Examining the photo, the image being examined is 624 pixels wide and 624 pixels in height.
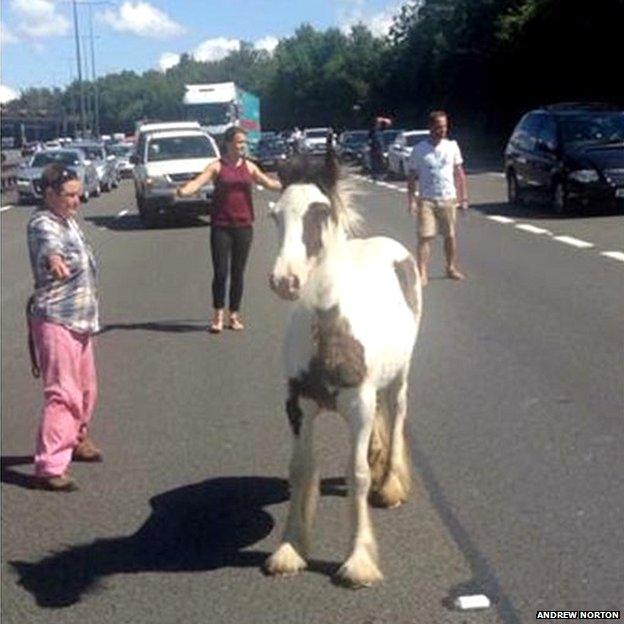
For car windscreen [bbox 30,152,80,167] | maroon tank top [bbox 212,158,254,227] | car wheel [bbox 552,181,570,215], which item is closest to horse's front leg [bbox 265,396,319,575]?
maroon tank top [bbox 212,158,254,227]

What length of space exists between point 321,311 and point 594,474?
2300 millimetres

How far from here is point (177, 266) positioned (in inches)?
825

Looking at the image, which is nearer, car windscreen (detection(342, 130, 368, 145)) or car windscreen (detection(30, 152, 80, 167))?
car windscreen (detection(30, 152, 80, 167))

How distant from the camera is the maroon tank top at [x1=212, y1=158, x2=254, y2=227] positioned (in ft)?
43.3

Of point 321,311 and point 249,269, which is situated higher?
point 321,311

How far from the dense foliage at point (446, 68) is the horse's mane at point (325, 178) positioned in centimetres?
4942

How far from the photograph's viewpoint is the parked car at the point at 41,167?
42.7 metres

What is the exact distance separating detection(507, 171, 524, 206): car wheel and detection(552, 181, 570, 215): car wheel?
2.67 metres

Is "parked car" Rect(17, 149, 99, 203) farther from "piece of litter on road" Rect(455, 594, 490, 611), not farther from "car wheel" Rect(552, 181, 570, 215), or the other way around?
"piece of litter on road" Rect(455, 594, 490, 611)

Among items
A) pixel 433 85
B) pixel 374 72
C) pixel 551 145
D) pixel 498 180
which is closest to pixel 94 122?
pixel 374 72

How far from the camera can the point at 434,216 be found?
16562mm

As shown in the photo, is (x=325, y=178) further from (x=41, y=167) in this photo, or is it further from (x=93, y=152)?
(x=93, y=152)

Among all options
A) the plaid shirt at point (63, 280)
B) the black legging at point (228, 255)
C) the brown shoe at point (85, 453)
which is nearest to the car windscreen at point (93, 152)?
the black legging at point (228, 255)

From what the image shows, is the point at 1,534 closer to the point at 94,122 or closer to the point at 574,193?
the point at 574,193
